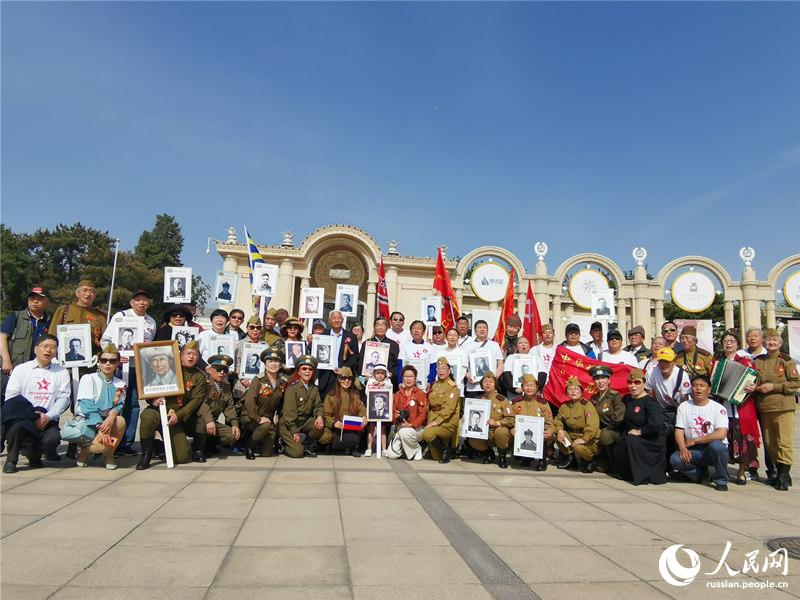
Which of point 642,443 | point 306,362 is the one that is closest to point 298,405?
point 306,362

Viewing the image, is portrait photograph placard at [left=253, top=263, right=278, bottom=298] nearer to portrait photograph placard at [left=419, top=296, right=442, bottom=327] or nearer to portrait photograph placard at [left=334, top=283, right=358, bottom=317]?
portrait photograph placard at [left=334, top=283, right=358, bottom=317]

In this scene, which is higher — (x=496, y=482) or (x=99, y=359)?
(x=99, y=359)

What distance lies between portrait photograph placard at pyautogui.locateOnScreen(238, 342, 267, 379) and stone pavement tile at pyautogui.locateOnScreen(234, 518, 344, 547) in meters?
3.78

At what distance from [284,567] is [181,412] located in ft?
12.5

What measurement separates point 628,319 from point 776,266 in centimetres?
759

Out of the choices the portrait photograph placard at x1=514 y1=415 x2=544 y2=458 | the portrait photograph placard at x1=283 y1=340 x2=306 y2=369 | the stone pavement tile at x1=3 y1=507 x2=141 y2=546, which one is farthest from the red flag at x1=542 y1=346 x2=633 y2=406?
the stone pavement tile at x1=3 y1=507 x2=141 y2=546

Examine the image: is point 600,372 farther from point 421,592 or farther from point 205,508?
point 205,508

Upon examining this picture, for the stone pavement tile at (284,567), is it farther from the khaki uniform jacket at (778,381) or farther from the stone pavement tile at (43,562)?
the khaki uniform jacket at (778,381)

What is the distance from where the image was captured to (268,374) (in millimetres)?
7188

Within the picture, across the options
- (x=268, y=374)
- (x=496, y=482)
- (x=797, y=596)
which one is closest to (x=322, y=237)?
(x=268, y=374)

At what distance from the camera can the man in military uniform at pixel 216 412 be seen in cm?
648

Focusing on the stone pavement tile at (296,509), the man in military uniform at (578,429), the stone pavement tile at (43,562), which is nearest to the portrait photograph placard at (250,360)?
the stone pavement tile at (296,509)

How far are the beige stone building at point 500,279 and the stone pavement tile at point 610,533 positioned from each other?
11.5 m

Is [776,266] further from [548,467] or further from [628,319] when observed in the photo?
[548,467]
